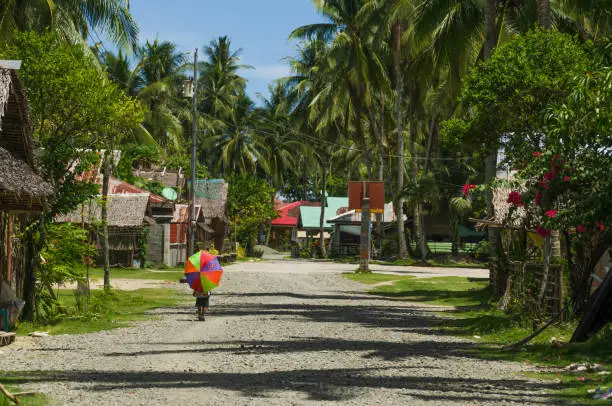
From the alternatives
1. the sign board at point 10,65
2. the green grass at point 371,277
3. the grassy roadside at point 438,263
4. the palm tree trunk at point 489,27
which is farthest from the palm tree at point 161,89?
the sign board at point 10,65

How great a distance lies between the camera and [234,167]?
244 ft

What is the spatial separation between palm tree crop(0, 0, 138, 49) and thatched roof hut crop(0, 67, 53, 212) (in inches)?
356

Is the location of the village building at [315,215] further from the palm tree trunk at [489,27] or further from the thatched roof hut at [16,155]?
the thatched roof hut at [16,155]

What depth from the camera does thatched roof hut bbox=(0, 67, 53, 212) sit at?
14695 millimetres

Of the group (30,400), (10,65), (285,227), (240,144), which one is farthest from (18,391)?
(285,227)

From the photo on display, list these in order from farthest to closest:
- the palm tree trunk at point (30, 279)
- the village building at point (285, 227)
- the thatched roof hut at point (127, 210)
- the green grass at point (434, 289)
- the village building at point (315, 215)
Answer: the village building at point (285, 227) → the village building at point (315, 215) → the thatched roof hut at point (127, 210) → the green grass at point (434, 289) → the palm tree trunk at point (30, 279)

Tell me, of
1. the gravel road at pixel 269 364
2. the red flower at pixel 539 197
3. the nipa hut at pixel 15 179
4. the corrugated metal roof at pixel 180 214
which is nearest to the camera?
the gravel road at pixel 269 364

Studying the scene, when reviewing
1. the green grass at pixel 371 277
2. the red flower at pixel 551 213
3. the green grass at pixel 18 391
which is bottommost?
the green grass at pixel 18 391

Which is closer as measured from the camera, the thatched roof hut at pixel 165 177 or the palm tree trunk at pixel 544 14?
the palm tree trunk at pixel 544 14

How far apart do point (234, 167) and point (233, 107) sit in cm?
490

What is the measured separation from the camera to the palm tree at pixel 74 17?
2490cm

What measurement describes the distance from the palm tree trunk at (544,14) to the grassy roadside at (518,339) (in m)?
6.56

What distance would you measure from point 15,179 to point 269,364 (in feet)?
17.6

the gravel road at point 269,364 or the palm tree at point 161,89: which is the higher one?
the palm tree at point 161,89
